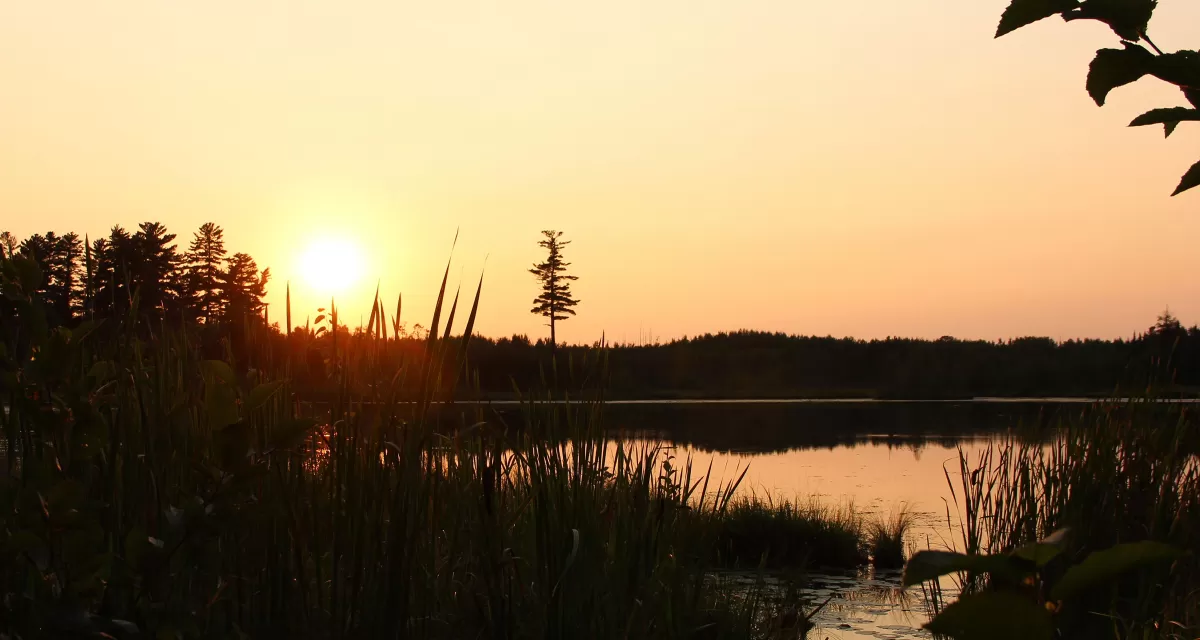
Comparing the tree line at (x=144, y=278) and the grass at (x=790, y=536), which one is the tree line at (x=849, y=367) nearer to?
the tree line at (x=144, y=278)

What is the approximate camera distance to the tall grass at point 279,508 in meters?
1.71

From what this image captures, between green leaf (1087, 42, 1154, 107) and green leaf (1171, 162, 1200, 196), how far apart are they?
11cm

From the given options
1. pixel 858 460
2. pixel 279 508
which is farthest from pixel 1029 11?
pixel 858 460

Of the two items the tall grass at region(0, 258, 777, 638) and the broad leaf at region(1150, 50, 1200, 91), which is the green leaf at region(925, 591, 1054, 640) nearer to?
the broad leaf at region(1150, 50, 1200, 91)

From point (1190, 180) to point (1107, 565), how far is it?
56cm

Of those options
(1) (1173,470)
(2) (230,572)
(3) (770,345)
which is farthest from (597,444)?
(3) (770,345)

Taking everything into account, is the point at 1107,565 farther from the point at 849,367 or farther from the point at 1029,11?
the point at 849,367

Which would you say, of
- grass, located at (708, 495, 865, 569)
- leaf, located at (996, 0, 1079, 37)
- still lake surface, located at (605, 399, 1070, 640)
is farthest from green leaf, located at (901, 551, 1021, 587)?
grass, located at (708, 495, 865, 569)

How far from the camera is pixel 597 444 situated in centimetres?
344

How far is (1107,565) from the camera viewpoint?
1.52 ft

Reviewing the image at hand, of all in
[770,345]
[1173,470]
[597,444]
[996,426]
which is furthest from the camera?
[770,345]

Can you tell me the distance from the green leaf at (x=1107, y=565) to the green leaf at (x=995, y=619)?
0.06ft

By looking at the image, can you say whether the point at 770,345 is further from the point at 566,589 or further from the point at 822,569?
the point at 566,589

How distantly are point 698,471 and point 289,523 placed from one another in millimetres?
14136
